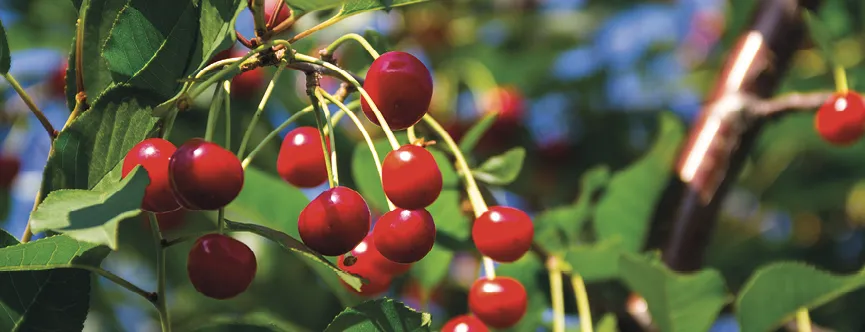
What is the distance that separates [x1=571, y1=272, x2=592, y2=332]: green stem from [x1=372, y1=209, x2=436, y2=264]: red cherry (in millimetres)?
551

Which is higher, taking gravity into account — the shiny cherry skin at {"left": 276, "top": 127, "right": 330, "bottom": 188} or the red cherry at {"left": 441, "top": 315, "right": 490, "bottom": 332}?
the shiny cherry skin at {"left": 276, "top": 127, "right": 330, "bottom": 188}

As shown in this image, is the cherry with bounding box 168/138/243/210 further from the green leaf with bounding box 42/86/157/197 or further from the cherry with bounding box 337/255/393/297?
the cherry with bounding box 337/255/393/297

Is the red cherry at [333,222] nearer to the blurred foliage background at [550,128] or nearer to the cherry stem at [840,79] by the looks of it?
the blurred foliage background at [550,128]

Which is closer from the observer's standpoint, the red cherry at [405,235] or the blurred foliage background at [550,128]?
the red cherry at [405,235]

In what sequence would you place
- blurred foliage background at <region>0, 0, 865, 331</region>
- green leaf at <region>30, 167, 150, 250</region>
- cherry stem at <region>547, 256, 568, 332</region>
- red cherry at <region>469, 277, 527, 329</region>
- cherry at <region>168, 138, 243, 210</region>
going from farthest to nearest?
blurred foliage background at <region>0, 0, 865, 331</region>, cherry stem at <region>547, 256, 568, 332</region>, red cherry at <region>469, 277, 527, 329</region>, cherry at <region>168, 138, 243, 210</region>, green leaf at <region>30, 167, 150, 250</region>

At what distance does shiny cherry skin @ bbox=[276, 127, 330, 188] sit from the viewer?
113cm

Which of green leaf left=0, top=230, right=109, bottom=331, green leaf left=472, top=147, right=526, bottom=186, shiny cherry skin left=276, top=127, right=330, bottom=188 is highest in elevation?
green leaf left=472, top=147, right=526, bottom=186

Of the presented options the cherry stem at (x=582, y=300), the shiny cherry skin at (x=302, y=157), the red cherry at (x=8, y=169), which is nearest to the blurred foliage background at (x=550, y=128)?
the red cherry at (x=8, y=169)

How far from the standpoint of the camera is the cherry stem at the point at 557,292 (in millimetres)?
1482

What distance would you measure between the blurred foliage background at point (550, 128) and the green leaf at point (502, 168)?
0.55 meters

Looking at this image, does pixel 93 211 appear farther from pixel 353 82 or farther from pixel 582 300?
pixel 582 300

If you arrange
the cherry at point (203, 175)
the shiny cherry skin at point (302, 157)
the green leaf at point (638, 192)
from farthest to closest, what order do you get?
the green leaf at point (638, 192)
the shiny cherry skin at point (302, 157)
the cherry at point (203, 175)

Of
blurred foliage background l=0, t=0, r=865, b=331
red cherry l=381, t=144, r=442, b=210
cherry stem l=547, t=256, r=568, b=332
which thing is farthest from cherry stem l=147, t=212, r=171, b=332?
blurred foliage background l=0, t=0, r=865, b=331

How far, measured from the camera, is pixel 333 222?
37.4 inches
